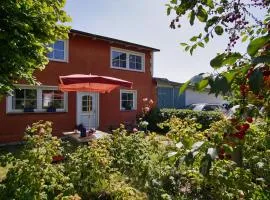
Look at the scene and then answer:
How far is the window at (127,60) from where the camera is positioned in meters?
17.3

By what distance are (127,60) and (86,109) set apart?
4029 mm

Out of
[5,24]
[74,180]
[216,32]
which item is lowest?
[74,180]

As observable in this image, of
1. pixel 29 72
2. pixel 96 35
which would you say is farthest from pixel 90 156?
pixel 96 35

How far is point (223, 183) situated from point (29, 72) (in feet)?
13.5

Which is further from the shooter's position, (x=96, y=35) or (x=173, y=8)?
(x=96, y=35)

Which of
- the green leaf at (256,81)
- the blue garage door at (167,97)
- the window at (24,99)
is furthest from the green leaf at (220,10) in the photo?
the blue garage door at (167,97)

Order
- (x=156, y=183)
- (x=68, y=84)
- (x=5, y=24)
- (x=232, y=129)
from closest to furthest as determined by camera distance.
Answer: (x=232, y=129), (x=156, y=183), (x=5, y=24), (x=68, y=84)

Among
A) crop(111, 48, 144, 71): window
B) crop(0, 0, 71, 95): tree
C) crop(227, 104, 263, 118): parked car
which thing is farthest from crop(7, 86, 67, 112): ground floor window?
crop(227, 104, 263, 118): parked car

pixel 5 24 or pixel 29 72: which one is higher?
pixel 5 24

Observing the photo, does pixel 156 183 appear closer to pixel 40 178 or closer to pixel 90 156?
pixel 90 156

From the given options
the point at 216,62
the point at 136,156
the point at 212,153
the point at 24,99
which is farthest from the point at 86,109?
the point at 216,62

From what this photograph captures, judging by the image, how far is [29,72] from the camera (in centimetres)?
589

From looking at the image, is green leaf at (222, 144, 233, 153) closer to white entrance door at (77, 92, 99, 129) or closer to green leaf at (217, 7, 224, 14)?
green leaf at (217, 7, 224, 14)

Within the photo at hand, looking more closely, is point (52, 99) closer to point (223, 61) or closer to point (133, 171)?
point (133, 171)
